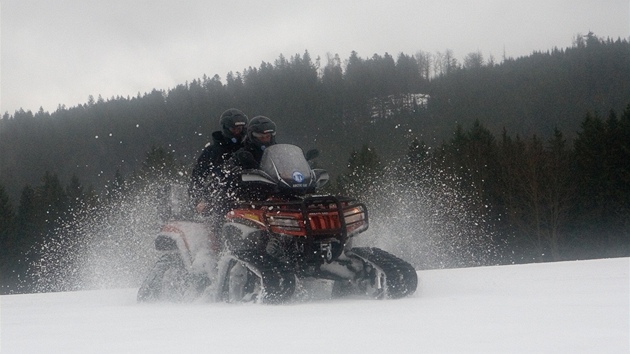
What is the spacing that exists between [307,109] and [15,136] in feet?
163

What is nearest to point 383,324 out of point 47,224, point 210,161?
point 210,161

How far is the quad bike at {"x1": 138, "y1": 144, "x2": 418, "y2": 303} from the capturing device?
5.82m

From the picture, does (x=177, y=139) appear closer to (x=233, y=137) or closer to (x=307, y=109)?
(x=307, y=109)

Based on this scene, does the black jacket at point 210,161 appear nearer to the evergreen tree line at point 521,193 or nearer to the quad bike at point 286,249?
the quad bike at point 286,249

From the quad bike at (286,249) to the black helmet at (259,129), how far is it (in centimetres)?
56

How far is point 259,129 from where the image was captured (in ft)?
24.0

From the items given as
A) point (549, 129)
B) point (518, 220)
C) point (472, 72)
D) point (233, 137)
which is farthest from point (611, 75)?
point (233, 137)

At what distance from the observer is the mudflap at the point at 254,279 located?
5680 millimetres

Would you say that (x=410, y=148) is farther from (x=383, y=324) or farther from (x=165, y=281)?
(x=383, y=324)

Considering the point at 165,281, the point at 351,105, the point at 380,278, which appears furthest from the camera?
the point at 351,105

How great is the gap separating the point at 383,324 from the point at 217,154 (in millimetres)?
4238

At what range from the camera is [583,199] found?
4069 cm

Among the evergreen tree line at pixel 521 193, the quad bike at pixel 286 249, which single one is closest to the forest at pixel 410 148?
the evergreen tree line at pixel 521 193

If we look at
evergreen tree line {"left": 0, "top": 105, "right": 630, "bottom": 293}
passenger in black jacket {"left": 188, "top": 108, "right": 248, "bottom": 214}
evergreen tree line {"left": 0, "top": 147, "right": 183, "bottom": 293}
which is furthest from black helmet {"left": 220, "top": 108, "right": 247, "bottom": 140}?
evergreen tree line {"left": 0, "top": 147, "right": 183, "bottom": 293}
